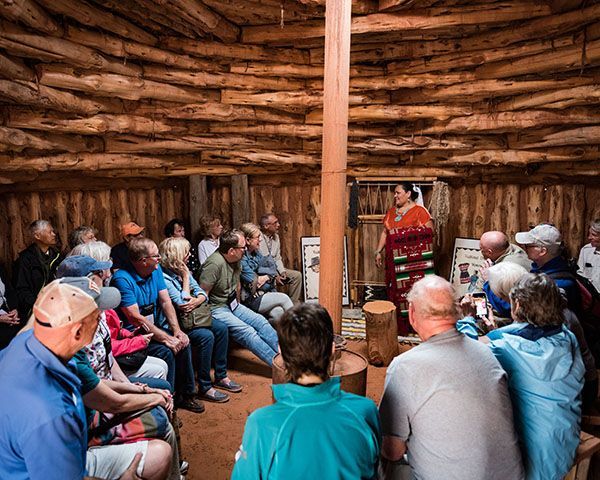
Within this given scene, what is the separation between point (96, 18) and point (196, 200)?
112 inches

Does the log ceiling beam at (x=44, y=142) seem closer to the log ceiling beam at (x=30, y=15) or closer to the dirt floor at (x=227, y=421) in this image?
the log ceiling beam at (x=30, y=15)

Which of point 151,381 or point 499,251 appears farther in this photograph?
point 499,251

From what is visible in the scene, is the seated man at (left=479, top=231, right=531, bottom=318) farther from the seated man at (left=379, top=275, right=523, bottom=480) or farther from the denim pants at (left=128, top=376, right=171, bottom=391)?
the denim pants at (left=128, top=376, right=171, bottom=391)

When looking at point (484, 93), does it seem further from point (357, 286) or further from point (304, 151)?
point (357, 286)

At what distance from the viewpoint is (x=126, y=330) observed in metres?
4.18

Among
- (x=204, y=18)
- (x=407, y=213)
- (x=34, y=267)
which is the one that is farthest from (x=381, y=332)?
(x=204, y=18)

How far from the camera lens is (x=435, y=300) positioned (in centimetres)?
234

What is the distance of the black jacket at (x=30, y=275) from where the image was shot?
Result: 5.04 m

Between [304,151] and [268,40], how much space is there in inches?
70.6

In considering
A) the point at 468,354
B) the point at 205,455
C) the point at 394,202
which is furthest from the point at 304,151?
the point at 468,354

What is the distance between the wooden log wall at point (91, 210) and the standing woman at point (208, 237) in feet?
2.72

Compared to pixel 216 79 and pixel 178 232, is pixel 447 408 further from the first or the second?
pixel 216 79

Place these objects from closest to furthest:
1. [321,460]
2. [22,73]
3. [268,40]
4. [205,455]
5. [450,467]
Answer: [321,460] → [450,467] → [205,455] → [22,73] → [268,40]

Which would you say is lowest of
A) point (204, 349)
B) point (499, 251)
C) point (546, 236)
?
point (204, 349)
